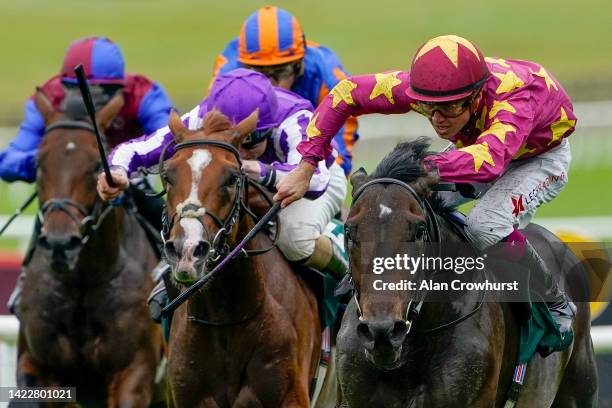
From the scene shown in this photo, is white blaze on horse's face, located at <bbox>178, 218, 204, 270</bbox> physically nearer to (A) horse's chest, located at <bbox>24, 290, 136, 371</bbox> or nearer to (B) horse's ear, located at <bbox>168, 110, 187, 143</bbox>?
(B) horse's ear, located at <bbox>168, 110, 187, 143</bbox>

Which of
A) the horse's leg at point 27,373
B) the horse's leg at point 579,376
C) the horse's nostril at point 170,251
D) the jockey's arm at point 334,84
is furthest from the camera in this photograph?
the jockey's arm at point 334,84

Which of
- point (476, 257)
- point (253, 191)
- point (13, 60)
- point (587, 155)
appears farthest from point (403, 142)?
point (13, 60)

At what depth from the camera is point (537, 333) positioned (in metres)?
5.06

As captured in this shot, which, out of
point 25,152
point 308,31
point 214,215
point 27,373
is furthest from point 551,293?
point 308,31

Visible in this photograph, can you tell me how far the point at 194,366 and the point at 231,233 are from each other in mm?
569

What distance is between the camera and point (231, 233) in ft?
16.2

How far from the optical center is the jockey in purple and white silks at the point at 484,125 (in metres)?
4.52

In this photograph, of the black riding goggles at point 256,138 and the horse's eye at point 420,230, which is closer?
the horse's eye at point 420,230

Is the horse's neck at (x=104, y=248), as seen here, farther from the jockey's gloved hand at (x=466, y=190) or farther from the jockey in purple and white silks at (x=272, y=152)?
the jockey's gloved hand at (x=466, y=190)

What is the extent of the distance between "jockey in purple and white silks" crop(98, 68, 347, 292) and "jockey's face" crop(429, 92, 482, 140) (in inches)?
28.6

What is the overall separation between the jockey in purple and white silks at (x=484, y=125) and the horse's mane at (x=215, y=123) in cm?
32

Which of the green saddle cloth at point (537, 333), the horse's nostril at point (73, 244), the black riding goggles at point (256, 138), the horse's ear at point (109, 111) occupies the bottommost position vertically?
the green saddle cloth at point (537, 333)

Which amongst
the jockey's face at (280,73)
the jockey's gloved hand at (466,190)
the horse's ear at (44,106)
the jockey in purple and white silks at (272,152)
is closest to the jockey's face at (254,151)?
the jockey in purple and white silks at (272,152)

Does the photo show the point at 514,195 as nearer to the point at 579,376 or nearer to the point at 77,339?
the point at 579,376
